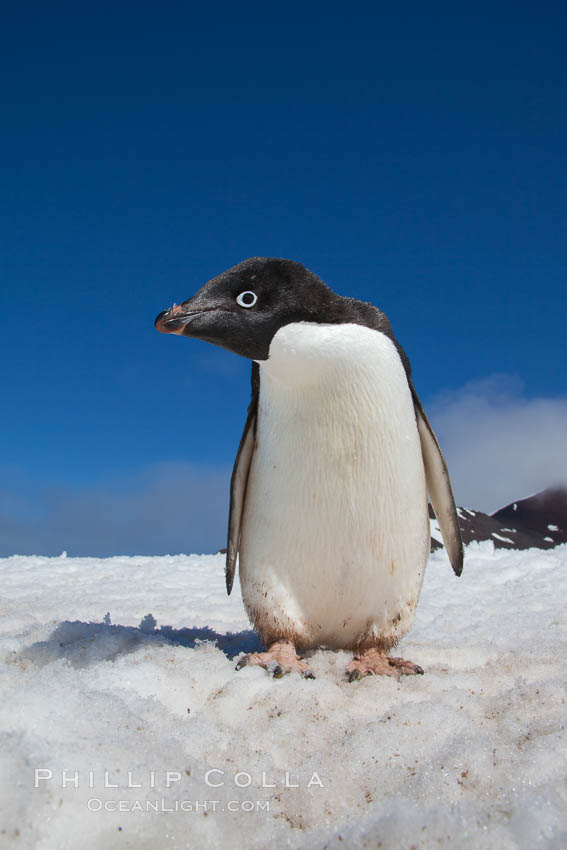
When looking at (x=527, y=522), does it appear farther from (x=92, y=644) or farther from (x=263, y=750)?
(x=263, y=750)

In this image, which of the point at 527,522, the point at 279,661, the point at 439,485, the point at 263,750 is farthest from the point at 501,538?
the point at 263,750

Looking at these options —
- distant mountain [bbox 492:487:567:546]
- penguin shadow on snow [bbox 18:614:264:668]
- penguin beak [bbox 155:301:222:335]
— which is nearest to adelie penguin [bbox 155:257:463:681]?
penguin beak [bbox 155:301:222:335]

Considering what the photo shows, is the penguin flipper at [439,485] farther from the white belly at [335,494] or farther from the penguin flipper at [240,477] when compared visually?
the penguin flipper at [240,477]

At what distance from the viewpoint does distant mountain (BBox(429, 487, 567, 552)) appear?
1090 centimetres

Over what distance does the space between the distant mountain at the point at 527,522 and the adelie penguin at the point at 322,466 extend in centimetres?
804

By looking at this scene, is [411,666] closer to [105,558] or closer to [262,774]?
[262,774]

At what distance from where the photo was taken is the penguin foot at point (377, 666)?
256 cm

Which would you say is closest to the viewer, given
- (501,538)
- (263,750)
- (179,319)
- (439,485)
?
(263,750)

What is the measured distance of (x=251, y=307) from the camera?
267 cm

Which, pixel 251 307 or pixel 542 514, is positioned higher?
pixel 251 307

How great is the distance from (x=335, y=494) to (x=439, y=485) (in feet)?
2.79

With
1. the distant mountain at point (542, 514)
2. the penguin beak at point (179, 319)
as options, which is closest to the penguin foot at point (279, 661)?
the penguin beak at point (179, 319)

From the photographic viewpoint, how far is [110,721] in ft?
5.60

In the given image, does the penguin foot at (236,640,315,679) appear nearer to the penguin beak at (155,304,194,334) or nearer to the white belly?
the white belly
